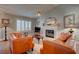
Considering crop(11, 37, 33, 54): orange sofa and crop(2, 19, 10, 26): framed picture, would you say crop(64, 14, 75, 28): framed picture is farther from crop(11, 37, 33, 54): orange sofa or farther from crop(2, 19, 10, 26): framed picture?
crop(2, 19, 10, 26): framed picture

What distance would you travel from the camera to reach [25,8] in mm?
2316

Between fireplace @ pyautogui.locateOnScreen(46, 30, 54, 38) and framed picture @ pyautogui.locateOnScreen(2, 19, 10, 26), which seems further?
fireplace @ pyautogui.locateOnScreen(46, 30, 54, 38)

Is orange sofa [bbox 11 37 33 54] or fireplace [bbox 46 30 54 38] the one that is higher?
fireplace [bbox 46 30 54 38]

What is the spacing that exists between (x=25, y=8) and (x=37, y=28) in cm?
47

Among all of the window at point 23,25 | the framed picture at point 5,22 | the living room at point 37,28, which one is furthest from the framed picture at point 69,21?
the framed picture at point 5,22

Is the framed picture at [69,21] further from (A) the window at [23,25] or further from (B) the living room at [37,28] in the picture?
(A) the window at [23,25]

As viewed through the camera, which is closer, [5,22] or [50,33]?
[5,22]

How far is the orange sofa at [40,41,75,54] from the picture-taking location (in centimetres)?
227


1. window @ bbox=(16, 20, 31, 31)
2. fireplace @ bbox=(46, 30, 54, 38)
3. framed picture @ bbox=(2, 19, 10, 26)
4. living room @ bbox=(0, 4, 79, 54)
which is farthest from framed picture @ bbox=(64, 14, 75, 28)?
framed picture @ bbox=(2, 19, 10, 26)

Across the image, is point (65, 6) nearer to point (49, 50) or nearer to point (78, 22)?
point (78, 22)

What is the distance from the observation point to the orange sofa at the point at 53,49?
2.27 meters

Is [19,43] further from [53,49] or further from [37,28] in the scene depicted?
[53,49]

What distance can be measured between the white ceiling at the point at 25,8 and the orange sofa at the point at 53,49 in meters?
0.64

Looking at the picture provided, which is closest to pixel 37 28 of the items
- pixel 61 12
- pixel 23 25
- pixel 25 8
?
pixel 23 25
